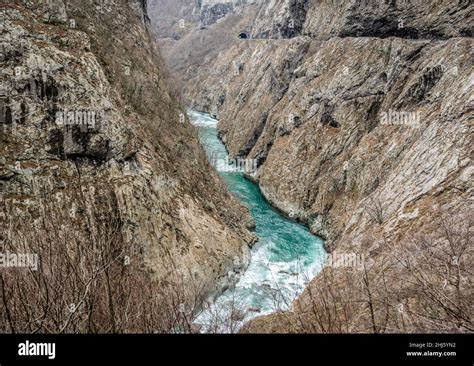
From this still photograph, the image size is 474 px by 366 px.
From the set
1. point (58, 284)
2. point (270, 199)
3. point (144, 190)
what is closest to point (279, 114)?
point (270, 199)

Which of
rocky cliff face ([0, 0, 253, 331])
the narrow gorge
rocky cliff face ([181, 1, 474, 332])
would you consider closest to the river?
the narrow gorge

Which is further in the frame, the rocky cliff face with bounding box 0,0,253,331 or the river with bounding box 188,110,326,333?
the river with bounding box 188,110,326,333

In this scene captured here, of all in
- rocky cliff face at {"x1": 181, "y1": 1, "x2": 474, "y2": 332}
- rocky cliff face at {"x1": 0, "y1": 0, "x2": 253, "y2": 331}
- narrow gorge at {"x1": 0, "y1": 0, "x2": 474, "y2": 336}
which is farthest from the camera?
rocky cliff face at {"x1": 0, "y1": 0, "x2": 253, "y2": 331}

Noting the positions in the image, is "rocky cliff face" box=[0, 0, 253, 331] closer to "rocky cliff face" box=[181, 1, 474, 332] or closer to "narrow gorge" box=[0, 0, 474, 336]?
"narrow gorge" box=[0, 0, 474, 336]

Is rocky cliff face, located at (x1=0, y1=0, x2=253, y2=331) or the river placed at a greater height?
rocky cliff face, located at (x1=0, y1=0, x2=253, y2=331)

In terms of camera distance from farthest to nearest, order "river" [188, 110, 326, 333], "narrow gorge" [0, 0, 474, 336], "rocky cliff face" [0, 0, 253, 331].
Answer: "river" [188, 110, 326, 333] < "rocky cliff face" [0, 0, 253, 331] < "narrow gorge" [0, 0, 474, 336]

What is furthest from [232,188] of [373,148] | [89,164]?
[89,164]

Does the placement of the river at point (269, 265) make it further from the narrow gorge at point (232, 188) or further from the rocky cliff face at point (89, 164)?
the rocky cliff face at point (89, 164)
